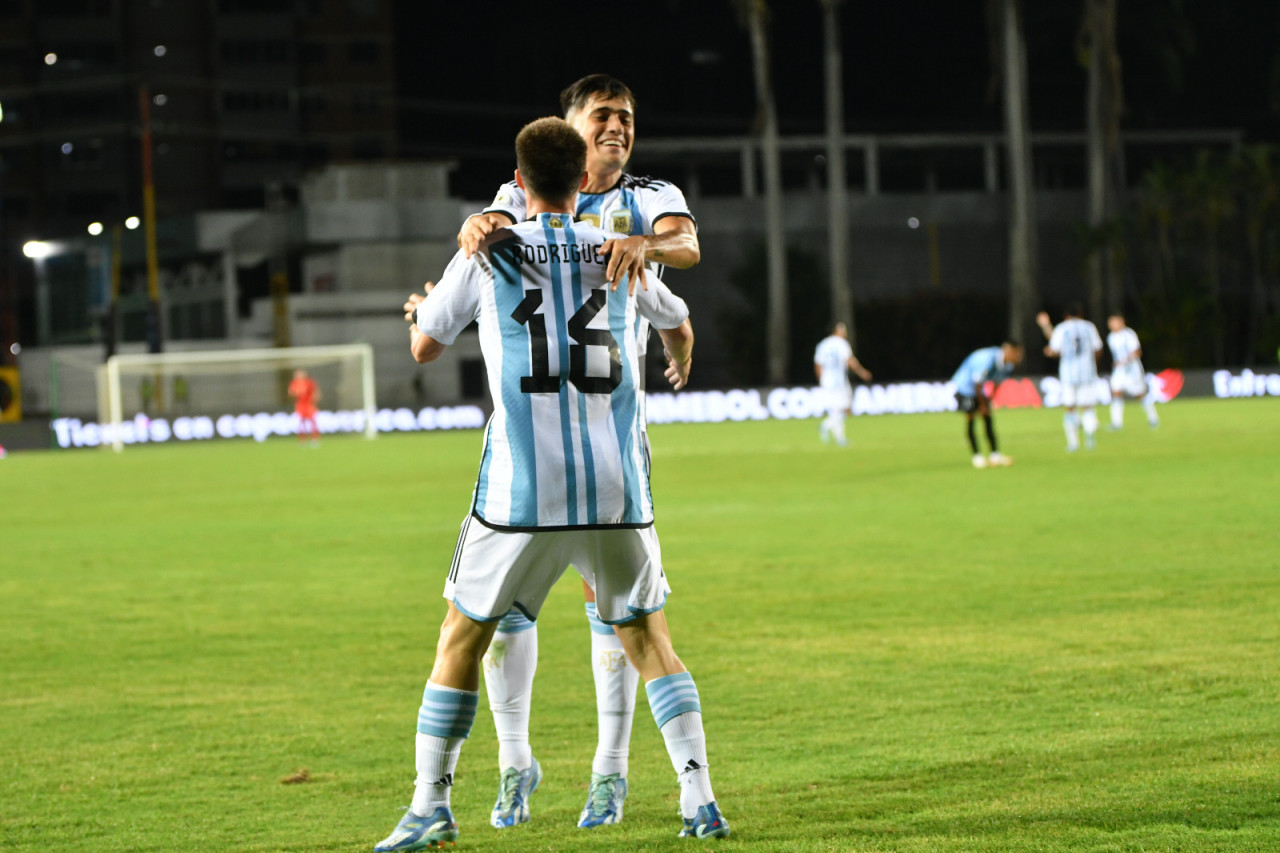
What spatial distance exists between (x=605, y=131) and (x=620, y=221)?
292 millimetres

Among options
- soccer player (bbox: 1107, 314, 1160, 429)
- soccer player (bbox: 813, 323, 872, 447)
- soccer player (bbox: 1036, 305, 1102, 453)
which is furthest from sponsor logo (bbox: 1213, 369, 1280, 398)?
soccer player (bbox: 1036, 305, 1102, 453)

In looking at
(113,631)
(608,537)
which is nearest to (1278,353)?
(113,631)

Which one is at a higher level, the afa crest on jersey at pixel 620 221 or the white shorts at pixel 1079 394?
the afa crest on jersey at pixel 620 221

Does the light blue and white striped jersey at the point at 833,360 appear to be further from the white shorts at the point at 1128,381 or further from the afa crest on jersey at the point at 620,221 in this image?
the afa crest on jersey at the point at 620,221

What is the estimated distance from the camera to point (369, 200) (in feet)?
189

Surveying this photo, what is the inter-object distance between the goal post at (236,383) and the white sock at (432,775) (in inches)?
→ 1428

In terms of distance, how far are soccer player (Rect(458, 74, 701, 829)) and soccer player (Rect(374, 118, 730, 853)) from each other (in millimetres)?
395

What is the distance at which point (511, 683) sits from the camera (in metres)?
5.05

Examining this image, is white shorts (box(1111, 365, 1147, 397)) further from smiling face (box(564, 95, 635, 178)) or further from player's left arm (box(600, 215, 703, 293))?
player's left arm (box(600, 215, 703, 293))

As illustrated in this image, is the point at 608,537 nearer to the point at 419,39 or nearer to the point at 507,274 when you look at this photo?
the point at 507,274

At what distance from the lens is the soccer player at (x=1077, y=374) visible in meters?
23.5

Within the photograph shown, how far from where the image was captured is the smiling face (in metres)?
4.99

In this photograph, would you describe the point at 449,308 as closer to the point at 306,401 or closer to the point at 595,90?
the point at 595,90

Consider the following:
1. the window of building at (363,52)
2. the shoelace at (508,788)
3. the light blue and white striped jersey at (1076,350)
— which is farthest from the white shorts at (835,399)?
the window of building at (363,52)
